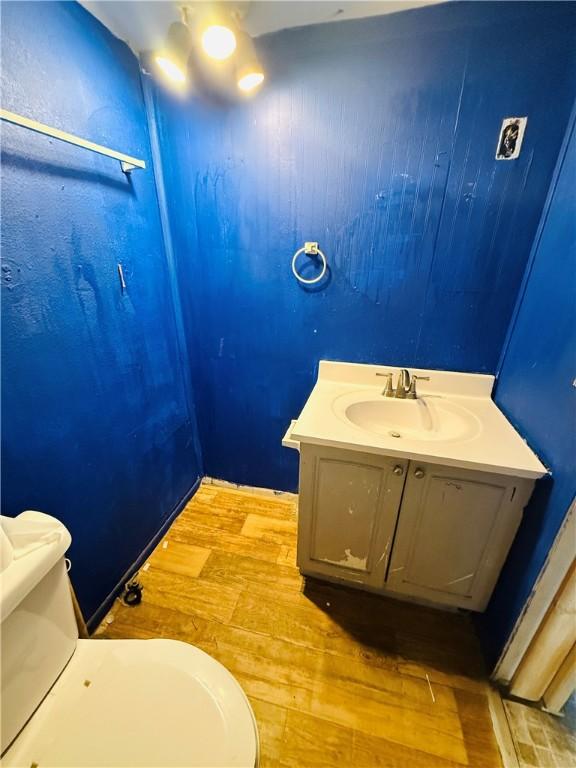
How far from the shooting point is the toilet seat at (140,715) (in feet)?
2.07

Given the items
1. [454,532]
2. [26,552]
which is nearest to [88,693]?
[26,552]

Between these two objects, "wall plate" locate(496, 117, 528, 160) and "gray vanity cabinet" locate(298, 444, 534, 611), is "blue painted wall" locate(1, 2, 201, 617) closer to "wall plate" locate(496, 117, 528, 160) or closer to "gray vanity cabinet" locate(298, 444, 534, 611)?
"gray vanity cabinet" locate(298, 444, 534, 611)

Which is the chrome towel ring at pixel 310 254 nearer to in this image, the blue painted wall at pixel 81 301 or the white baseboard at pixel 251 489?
the blue painted wall at pixel 81 301

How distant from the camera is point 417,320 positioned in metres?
1.33

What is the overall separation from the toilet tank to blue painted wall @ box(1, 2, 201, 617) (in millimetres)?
270

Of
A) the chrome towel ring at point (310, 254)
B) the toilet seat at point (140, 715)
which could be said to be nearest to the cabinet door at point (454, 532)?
the toilet seat at point (140, 715)

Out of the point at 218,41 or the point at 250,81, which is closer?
the point at 218,41

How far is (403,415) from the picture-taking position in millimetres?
1317

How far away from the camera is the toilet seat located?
63 centimetres

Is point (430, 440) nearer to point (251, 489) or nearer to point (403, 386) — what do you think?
point (403, 386)

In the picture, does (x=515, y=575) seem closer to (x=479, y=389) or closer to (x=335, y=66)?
(x=479, y=389)

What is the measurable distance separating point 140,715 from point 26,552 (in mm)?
445

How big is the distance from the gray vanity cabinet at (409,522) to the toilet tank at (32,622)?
29.2 inches

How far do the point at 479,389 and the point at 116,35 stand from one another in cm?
192
